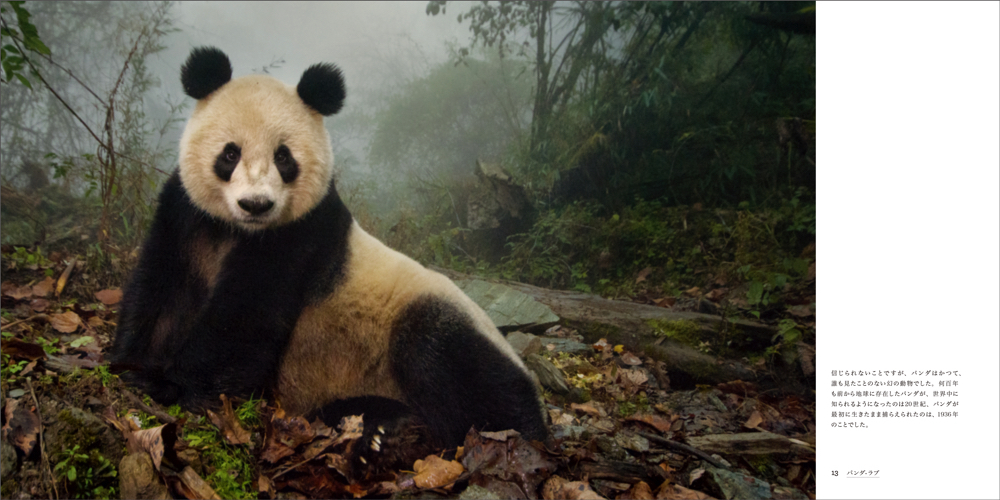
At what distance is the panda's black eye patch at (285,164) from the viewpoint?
5.48ft

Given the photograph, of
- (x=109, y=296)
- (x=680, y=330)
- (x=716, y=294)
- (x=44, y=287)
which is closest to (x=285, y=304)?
(x=109, y=296)

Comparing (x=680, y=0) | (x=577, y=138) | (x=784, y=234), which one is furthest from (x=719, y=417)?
(x=680, y=0)

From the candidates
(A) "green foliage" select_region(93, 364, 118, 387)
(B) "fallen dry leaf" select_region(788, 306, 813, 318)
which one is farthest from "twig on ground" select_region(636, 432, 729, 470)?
(A) "green foliage" select_region(93, 364, 118, 387)

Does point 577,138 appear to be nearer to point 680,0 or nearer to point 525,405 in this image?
point 680,0

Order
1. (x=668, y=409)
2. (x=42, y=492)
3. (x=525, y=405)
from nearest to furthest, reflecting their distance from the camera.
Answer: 1. (x=42, y=492)
2. (x=525, y=405)
3. (x=668, y=409)

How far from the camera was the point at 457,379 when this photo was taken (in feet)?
5.71

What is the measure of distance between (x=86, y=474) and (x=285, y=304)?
661 mm

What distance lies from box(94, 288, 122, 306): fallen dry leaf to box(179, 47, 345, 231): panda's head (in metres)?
0.50

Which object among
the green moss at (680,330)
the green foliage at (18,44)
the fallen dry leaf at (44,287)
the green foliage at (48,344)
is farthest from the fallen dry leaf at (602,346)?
the green foliage at (18,44)

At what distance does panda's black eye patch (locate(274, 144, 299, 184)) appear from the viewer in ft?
5.48

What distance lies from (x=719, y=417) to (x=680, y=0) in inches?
66.8

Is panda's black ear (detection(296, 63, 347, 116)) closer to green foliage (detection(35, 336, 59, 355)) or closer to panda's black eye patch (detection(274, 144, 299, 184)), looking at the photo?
panda's black eye patch (detection(274, 144, 299, 184))

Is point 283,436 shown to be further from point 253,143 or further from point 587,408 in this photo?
point 587,408

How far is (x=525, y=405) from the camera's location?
5.74ft
